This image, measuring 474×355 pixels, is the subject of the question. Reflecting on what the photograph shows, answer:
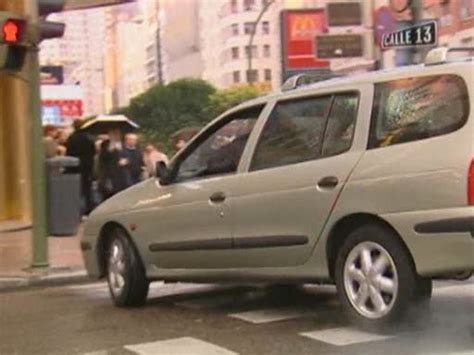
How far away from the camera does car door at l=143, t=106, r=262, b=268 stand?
708 centimetres

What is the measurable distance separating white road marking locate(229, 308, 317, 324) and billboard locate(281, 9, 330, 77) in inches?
601

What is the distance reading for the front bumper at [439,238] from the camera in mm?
5629

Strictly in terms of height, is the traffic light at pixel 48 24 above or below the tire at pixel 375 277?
above

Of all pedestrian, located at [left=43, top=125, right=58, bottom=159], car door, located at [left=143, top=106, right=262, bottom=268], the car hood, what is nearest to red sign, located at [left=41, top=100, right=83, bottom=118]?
pedestrian, located at [left=43, top=125, right=58, bottom=159]

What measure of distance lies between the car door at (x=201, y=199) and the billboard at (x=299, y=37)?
48.9 feet

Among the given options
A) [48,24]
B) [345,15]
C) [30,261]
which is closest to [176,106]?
[345,15]

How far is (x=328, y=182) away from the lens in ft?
20.7

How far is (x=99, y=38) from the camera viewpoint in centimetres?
9312

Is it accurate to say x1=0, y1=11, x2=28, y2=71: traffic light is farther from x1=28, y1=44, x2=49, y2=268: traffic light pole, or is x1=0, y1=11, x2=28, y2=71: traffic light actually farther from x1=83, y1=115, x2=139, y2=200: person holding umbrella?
x1=83, y1=115, x2=139, y2=200: person holding umbrella

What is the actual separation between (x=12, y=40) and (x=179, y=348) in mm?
4898

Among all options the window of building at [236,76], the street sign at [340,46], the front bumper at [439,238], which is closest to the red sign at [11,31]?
the street sign at [340,46]

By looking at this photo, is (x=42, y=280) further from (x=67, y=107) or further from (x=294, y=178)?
(x=67, y=107)

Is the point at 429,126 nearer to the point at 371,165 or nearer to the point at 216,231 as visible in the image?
the point at 371,165

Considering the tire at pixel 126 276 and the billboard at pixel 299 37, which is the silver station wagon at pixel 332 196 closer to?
the tire at pixel 126 276
